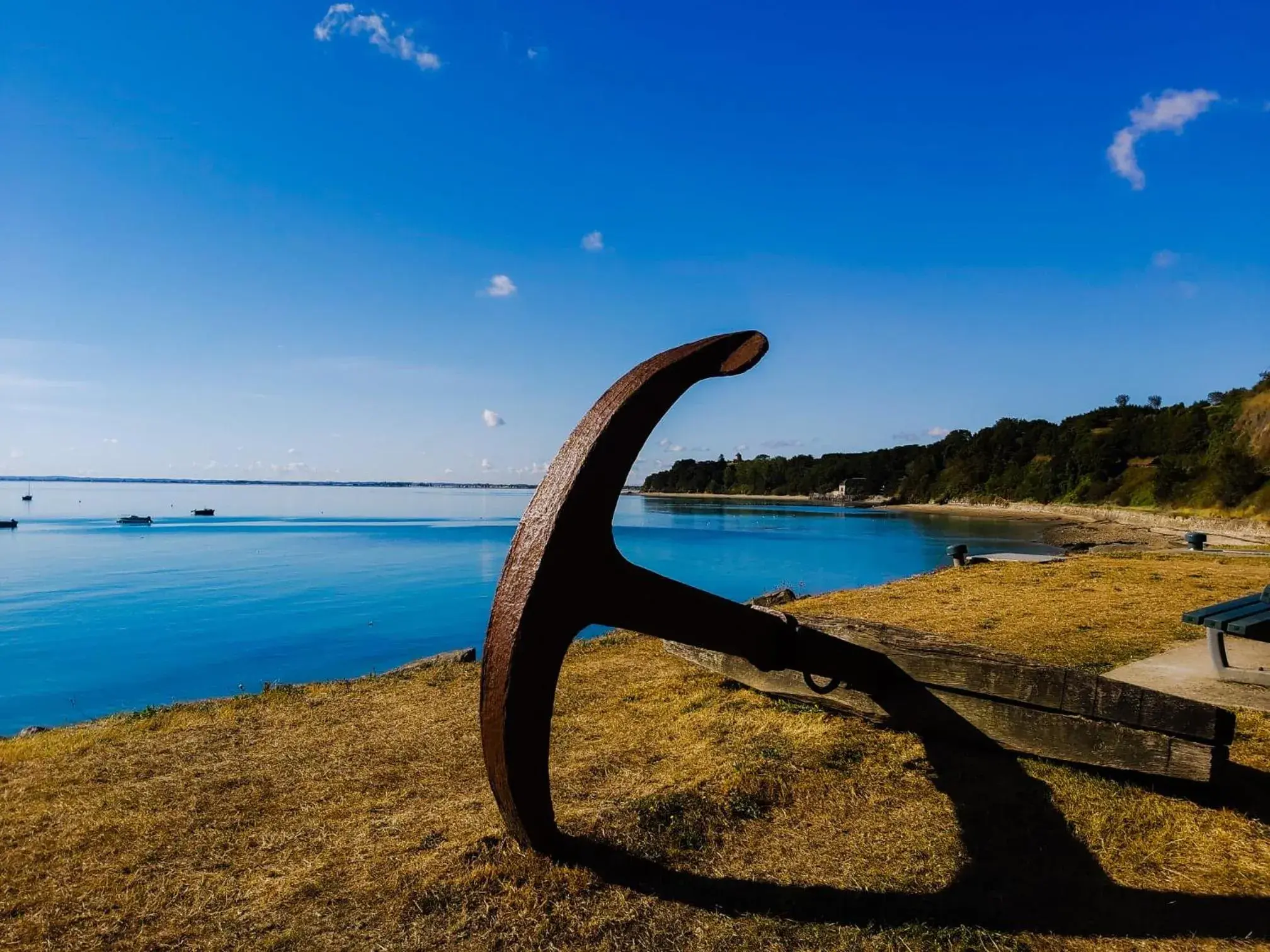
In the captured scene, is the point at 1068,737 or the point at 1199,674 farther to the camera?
the point at 1199,674

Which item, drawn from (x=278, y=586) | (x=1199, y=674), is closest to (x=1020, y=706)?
(x=1199, y=674)

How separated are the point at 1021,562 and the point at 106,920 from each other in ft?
57.8

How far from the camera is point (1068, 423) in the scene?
92688 mm

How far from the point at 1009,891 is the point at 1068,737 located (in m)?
1.16

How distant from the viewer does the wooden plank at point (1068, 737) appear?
3.36 meters

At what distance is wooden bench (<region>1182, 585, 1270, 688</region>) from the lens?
5.21m

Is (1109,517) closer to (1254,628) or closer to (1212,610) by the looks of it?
(1212,610)

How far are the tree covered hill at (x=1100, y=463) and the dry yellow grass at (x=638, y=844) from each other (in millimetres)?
44505

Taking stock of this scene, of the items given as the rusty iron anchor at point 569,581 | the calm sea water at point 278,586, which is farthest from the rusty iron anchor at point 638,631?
the calm sea water at point 278,586

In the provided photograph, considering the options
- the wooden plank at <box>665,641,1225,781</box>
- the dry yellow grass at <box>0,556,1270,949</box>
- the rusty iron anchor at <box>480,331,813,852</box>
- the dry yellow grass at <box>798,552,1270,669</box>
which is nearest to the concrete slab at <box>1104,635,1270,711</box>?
the dry yellow grass at <box>798,552,1270,669</box>

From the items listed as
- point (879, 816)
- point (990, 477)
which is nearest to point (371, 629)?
A: point (879, 816)

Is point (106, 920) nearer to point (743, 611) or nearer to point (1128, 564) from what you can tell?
point (743, 611)

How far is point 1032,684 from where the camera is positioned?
380 centimetres

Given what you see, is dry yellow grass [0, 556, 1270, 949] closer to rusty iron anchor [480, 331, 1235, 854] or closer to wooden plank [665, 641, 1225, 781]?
wooden plank [665, 641, 1225, 781]
